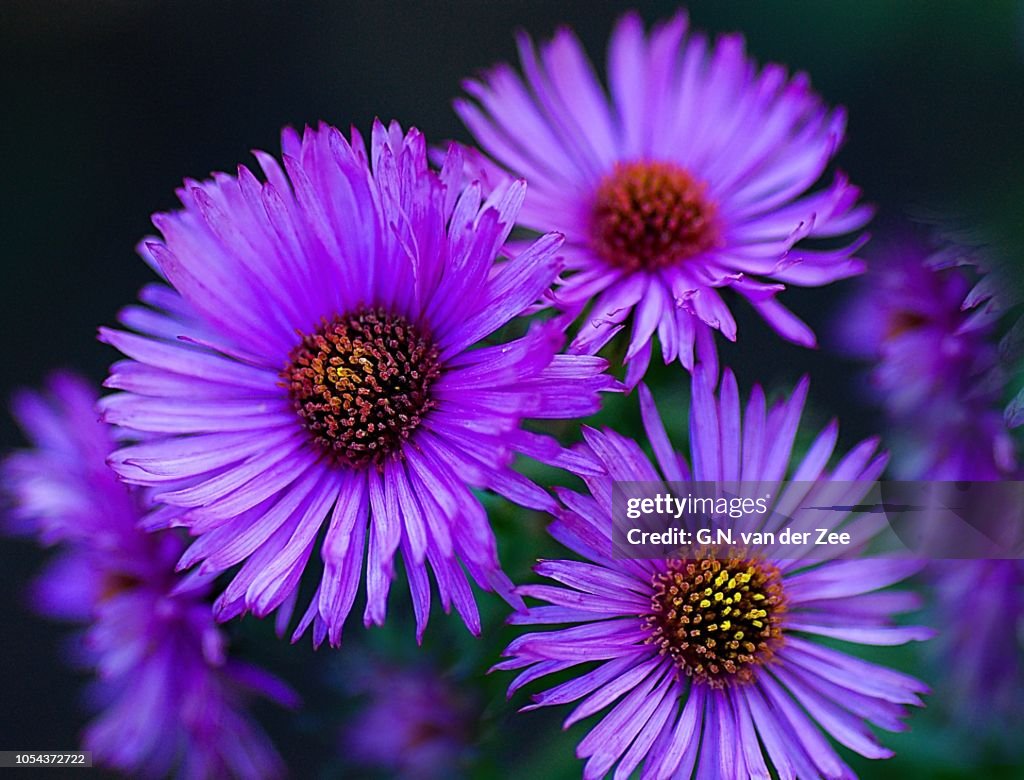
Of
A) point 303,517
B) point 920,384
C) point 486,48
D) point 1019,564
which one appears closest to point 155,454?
point 303,517

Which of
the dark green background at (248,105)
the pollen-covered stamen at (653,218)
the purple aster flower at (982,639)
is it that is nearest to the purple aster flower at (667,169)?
the pollen-covered stamen at (653,218)

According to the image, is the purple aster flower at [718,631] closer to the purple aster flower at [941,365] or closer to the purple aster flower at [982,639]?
the purple aster flower at [941,365]

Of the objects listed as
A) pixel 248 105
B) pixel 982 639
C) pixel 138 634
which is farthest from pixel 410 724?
pixel 248 105

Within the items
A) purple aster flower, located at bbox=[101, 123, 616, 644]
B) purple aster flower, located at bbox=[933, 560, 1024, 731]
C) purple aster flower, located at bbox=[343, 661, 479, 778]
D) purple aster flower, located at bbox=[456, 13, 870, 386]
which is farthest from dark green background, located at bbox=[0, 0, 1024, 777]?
purple aster flower, located at bbox=[101, 123, 616, 644]

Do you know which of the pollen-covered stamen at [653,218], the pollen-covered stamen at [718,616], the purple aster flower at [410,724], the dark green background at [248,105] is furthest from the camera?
the dark green background at [248,105]

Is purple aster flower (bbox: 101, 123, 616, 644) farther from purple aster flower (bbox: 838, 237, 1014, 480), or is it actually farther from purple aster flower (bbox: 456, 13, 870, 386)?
purple aster flower (bbox: 838, 237, 1014, 480)

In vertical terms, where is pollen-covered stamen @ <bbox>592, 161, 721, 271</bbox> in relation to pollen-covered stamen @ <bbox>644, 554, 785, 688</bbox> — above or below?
above

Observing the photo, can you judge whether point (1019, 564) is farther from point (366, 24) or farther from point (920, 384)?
point (366, 24)
